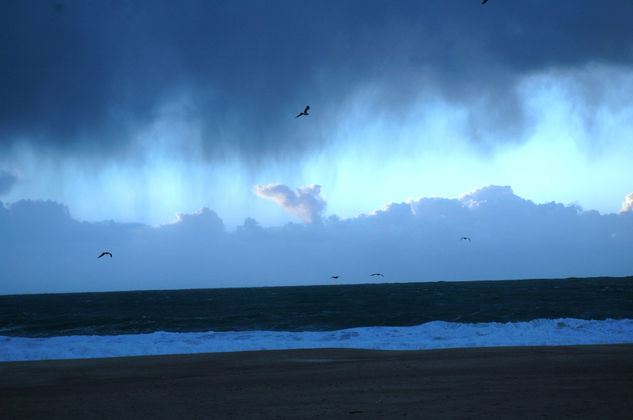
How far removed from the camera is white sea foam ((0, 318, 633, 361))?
68.6 ft

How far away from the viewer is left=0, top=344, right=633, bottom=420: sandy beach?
9609 millimetres

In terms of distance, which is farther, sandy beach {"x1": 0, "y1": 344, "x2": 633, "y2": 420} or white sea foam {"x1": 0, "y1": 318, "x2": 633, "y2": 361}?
white sea foam {"x1": 0, "y1": 318, "x2": 633, "y2": 361}

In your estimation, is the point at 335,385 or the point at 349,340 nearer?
the point at 335,385

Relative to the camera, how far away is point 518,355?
53.1ft

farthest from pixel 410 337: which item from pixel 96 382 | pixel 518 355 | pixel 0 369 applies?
pixel 0 369

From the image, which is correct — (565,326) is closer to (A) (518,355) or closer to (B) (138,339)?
(A) (518,355)

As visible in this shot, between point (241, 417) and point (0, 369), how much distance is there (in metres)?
10.9

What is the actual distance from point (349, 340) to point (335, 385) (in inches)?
464

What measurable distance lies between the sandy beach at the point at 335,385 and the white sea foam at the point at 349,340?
320cm

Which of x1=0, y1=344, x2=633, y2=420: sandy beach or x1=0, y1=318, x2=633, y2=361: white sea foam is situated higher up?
x1=0, y1=344, x2=633, y2=420: sandy beach

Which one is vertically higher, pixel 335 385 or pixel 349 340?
pixel 335 385

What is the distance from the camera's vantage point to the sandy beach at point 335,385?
9609 millimetres

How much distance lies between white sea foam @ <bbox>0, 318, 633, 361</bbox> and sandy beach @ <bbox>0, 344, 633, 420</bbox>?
320 centimetres

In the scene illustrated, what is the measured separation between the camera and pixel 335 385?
12.1 metres
